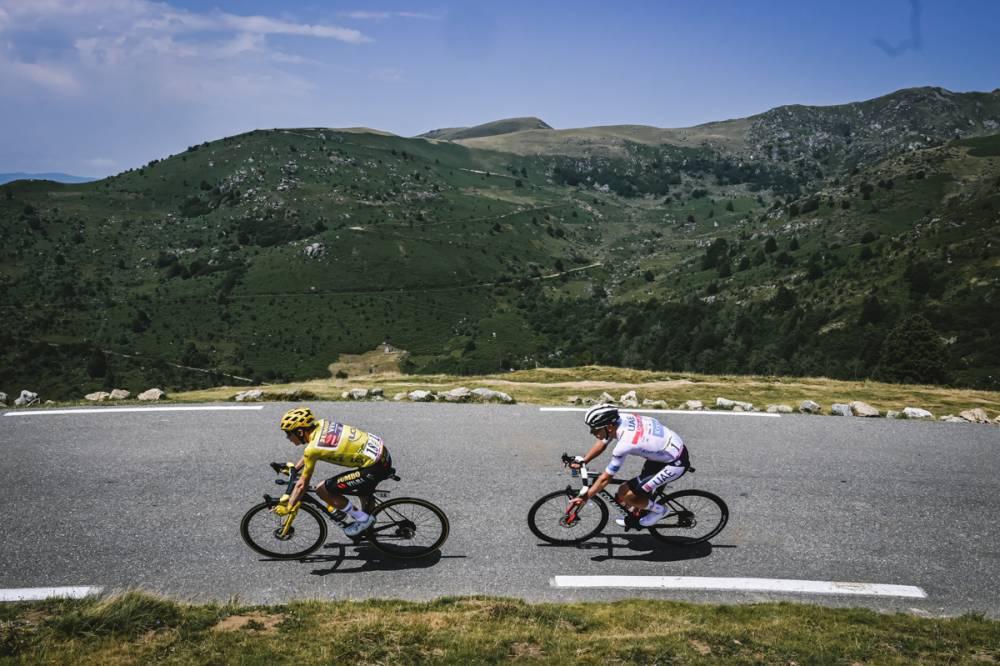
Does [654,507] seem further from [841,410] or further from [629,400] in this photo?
[841,410]

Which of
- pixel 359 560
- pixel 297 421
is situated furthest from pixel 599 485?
pixel 297 421

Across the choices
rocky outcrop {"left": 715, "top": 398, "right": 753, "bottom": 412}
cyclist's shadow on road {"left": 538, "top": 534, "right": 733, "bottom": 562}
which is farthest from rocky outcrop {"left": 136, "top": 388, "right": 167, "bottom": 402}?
rocky outcrop {"left": 715, "top": 398, "right": 753, "bottom": 412}

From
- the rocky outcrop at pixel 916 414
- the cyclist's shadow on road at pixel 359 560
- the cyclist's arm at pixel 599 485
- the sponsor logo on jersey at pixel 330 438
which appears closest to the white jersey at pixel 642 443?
the cyclist's arm at pixel 599 485

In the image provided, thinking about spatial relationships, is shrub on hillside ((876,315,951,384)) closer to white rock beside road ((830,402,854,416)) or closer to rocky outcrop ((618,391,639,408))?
white rock beside road ((830,402,854,416))

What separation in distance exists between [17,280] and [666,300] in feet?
491

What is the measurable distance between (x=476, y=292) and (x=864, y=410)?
151 meters

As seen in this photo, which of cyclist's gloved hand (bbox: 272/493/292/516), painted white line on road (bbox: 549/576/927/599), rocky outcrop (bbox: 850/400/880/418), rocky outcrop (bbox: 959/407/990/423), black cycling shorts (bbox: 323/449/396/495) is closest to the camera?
painted white line on road (bbox: 549/576/927/599)

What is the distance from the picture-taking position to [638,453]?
30.6 ft

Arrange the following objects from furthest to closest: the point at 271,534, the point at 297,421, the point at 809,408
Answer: the point at 809,408 < the point at 271,534 < the point at 297,421

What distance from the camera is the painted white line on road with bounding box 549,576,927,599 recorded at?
861 cm

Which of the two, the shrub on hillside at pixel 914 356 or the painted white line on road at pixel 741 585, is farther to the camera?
the shrub on hillside at pixel 914 356

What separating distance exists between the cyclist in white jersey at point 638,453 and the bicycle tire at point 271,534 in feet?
13.2

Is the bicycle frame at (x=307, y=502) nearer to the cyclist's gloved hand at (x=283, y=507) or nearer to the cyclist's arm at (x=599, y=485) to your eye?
the cyclist's gloved hand at (x=283, y=507)

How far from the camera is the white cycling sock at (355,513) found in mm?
9250
